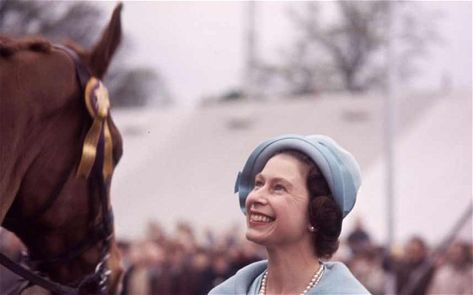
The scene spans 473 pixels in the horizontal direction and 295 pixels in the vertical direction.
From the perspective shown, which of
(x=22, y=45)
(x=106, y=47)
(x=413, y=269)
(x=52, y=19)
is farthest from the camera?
(x=413, y=269)

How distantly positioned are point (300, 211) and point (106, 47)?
5.74 feet

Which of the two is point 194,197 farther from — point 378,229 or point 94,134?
point 94,134

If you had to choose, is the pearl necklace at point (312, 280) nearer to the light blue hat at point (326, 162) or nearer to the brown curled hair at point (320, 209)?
the brown curled hair at point (320, 209)

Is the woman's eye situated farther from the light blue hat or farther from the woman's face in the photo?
the light blue hat

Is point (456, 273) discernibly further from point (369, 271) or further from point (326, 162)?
point (326, 162)

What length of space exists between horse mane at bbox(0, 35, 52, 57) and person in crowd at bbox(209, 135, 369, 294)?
1.31 m

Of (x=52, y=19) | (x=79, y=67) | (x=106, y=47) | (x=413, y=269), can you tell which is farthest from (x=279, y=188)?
(x=413, y=269)

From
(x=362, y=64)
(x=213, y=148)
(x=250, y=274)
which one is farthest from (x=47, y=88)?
(x=362, y=64)

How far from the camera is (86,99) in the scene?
153 inches

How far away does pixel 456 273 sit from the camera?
8.58 meters

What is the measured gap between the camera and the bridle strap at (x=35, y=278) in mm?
3729

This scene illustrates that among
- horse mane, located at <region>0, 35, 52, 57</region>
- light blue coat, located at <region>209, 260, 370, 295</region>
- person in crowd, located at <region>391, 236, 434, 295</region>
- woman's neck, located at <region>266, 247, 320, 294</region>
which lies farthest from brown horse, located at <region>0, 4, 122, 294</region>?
person in crowd, located at <region>391, 236, 434, 295</region>

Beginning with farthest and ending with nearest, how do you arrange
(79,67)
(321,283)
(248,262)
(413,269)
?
(248,262)
(413,269)
(79,67)
(321,283)

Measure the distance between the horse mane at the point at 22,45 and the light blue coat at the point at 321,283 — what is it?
136 centimetres
